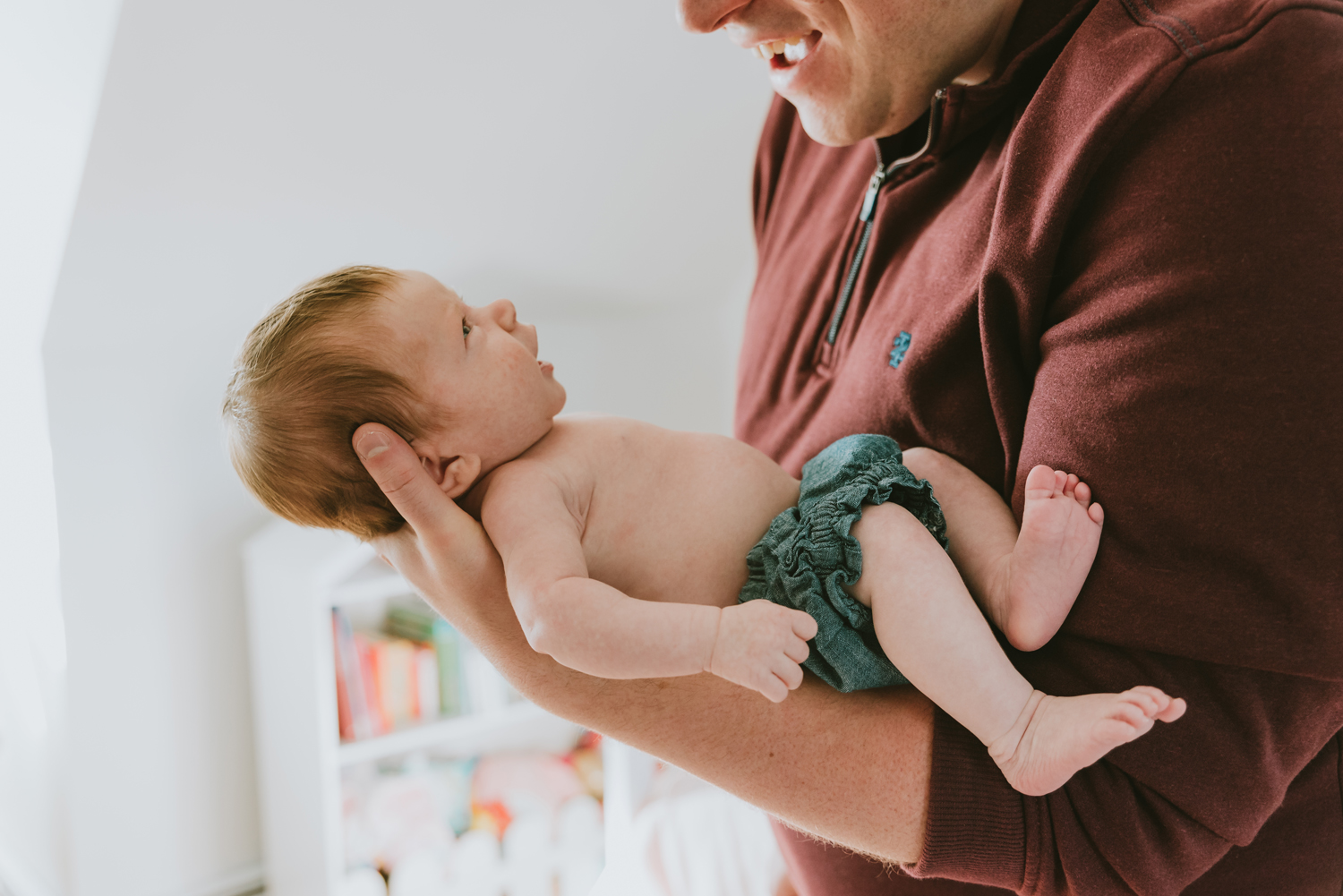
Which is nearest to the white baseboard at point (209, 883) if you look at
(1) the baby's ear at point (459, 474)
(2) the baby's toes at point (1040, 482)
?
(1) the baby's ear at point (459, 474)

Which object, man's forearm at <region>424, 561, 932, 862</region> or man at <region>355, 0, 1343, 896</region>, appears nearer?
man at <region>355, 0, 1343, 896</region>

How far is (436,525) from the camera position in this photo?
90 centimetres

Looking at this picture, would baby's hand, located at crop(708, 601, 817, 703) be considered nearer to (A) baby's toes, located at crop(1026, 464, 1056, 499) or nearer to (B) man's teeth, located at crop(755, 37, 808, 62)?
(A) baby's toes, located at crop(1026, 464, 1056, 499)

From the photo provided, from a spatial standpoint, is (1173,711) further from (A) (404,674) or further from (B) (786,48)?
(A) (404,674)

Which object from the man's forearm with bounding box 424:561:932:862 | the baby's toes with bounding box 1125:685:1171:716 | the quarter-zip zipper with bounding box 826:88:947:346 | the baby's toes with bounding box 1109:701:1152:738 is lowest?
the man's forearm with bounding box 424:561:932:862

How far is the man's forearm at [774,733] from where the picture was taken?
0.85 m

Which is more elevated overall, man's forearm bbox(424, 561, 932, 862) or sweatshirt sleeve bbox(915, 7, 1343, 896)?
sweatshirt sleeve bbox(915, 7, 1343, 896)

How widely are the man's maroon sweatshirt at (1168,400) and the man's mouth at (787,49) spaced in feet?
0.68

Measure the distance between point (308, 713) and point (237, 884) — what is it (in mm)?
895

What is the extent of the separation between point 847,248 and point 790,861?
0.87 meters

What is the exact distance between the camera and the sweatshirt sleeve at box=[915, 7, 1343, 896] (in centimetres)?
65

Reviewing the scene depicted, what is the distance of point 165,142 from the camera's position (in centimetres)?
209

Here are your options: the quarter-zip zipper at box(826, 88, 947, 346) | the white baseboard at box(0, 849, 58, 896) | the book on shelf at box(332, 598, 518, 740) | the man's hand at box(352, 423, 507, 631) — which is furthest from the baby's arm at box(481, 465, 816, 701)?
the white baseboard at box(0, 849, 58, 896)

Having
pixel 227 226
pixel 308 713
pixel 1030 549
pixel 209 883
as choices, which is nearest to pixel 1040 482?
pixel 1030 549
